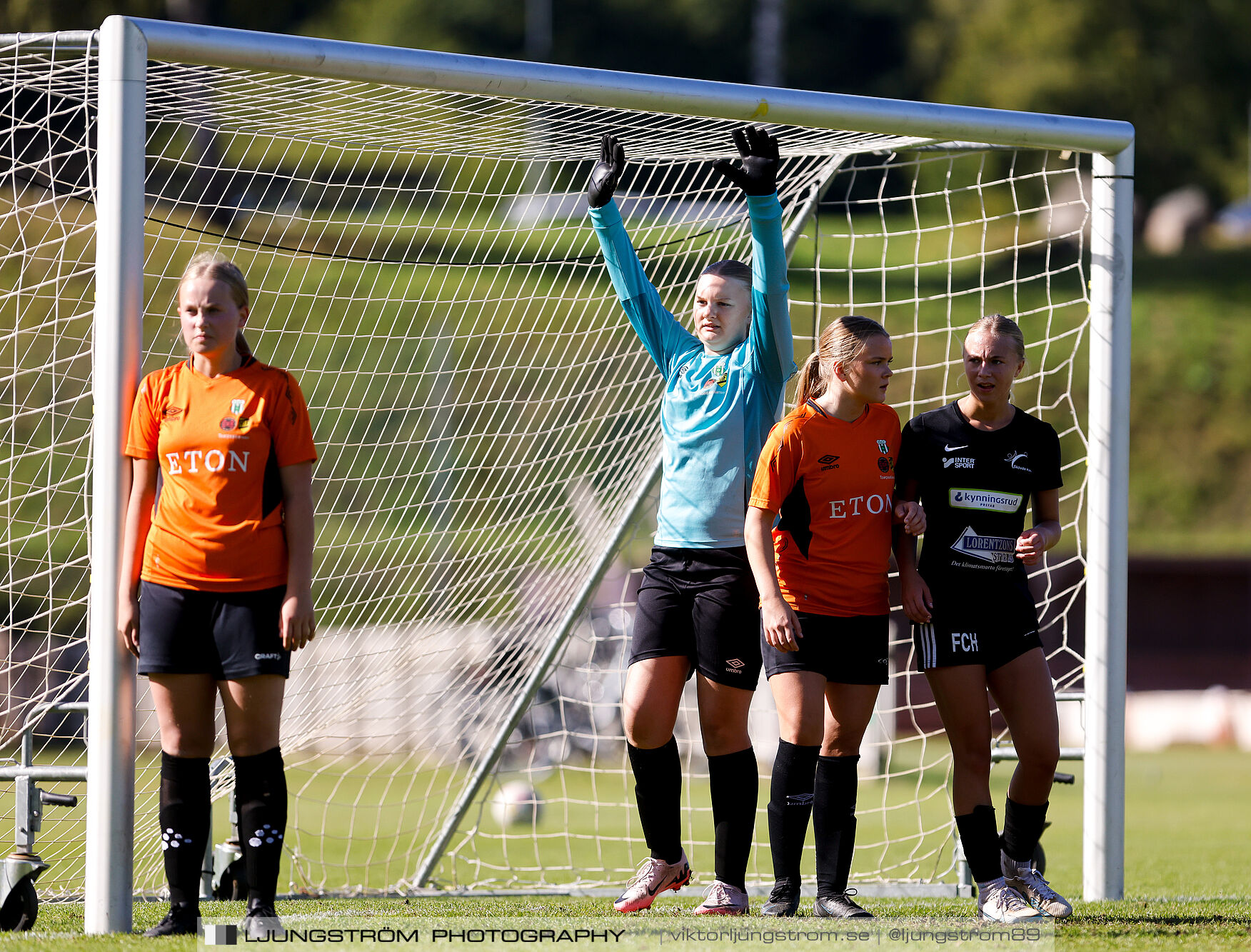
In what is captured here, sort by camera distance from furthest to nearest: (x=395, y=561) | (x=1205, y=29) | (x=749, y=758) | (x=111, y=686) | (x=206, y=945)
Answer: (x=1205, y=29) < (x=395, y=561) < (x=749, y=758) < (x=111, y=686) < (x=206, y=945)

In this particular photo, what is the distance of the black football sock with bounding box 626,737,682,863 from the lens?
12.1 feet

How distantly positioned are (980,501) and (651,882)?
132cm

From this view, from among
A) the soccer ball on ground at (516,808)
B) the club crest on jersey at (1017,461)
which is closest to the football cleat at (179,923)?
the club crest on jersey at (1017,461)

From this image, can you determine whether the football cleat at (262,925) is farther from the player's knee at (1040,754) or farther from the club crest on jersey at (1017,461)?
the club crest on jersey at (1017,461)

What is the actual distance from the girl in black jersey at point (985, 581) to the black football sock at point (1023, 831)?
0.18 feet

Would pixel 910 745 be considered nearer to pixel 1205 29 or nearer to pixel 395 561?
pixel 395 561

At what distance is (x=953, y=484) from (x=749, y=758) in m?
0.90

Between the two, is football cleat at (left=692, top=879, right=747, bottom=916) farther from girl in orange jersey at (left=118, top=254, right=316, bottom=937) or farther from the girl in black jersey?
girl in orange jersey at (left=118, top=254, right=316, bottom=937)

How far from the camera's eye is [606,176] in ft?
12.6

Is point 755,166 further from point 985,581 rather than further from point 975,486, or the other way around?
point 985,581

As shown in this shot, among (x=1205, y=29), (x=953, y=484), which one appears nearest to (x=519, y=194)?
(x=953, y=484)

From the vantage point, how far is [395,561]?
18.6ft

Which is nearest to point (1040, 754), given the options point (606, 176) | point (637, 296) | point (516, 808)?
point (637, 296)

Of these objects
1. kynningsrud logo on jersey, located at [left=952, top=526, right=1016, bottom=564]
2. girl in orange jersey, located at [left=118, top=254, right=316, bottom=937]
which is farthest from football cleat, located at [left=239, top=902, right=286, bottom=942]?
kynningsrud logo on jersey, located at [left=952, top=526, right=1016, bottom=564]
